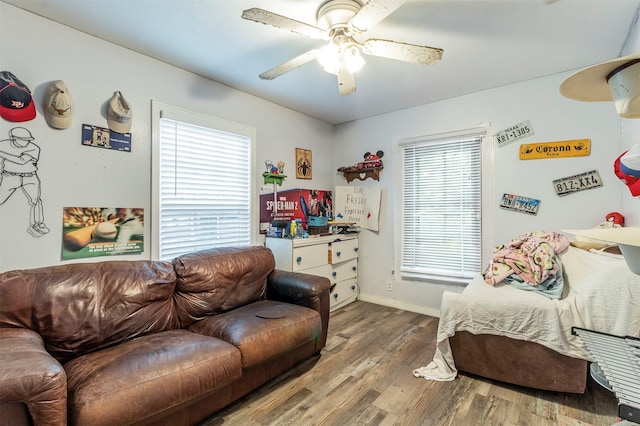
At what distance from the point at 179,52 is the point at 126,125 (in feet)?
2.28

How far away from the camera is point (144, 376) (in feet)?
4.48

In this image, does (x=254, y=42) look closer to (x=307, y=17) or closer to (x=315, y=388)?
(x=307, y=17)

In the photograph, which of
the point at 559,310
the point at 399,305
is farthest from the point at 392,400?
the point at 399,305

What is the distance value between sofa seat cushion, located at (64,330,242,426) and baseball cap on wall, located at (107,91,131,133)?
151 centimetres

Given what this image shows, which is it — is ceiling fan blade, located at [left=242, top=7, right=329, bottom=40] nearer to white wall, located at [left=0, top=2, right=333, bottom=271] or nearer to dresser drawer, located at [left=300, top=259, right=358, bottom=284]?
white wall, located at [left=0, top=2, right=333, bottom=271]

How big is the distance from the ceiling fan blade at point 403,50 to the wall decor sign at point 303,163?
2.00m

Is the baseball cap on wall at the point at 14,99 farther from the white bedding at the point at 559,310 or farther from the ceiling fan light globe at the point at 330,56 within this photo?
the white bedding at the point at 559,310

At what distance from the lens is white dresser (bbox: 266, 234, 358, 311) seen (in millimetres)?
3006

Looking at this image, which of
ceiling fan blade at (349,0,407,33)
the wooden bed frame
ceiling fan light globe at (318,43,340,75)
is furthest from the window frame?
ceiling fan blade at (349,0,407,33)

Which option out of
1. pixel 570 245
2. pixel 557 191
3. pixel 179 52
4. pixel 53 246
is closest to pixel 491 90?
pixel 557 191

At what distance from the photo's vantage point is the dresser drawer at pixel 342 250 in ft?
11.2

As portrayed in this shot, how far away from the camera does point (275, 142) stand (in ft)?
11.2

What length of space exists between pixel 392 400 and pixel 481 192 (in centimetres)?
222

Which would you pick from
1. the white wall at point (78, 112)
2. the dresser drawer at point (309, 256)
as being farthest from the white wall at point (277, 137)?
the dresser drawer at point (309, 256)
